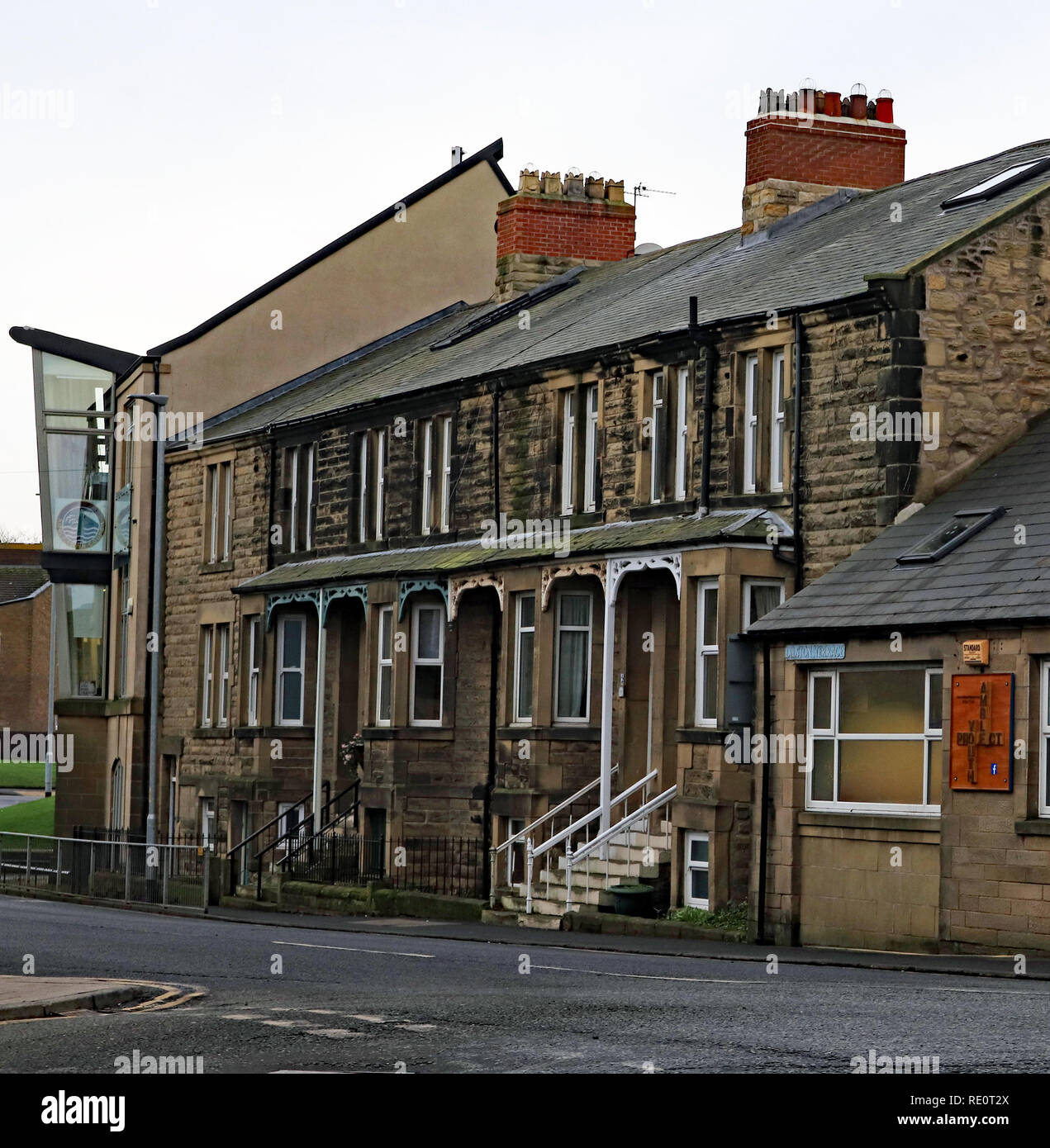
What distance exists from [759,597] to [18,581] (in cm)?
8164

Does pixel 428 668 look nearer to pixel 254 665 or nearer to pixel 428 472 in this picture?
→ pixel 428 472

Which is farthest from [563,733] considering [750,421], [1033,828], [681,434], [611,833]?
[1033,828]

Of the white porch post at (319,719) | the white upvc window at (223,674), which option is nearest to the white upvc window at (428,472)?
the white porch post at (319,719)

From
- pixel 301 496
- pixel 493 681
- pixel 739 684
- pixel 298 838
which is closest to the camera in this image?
pixel 739 684

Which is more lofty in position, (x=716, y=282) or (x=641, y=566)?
(x=716, y=282)

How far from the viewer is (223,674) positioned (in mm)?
39031

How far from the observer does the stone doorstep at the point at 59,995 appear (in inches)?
490

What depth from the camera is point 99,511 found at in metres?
44.9

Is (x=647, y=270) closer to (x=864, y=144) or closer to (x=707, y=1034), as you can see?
(x=864, y=144)

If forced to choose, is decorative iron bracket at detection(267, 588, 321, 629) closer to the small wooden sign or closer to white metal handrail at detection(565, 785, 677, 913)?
white metal handrail at detection(565, 785, 677, 913)

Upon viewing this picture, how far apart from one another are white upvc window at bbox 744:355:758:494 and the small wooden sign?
234 inches

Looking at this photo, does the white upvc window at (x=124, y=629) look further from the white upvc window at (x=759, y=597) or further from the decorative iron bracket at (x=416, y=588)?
the white upvc window at (x=759, y=597)
